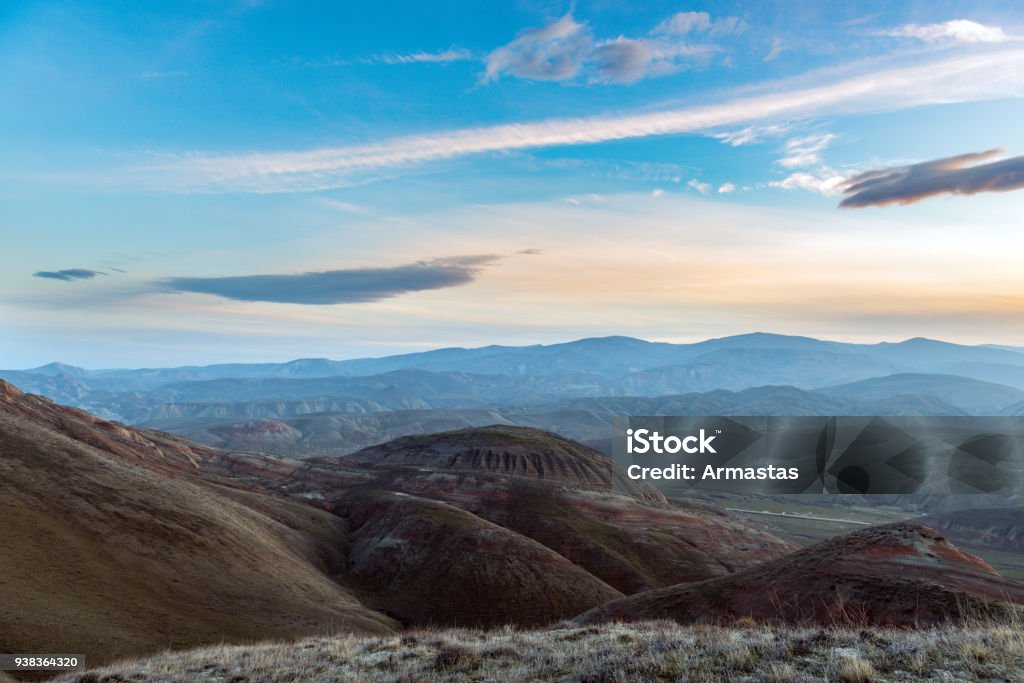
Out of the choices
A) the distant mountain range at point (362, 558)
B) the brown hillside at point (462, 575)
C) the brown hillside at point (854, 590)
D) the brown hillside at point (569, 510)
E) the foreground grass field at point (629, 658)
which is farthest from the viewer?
the brown hillside at point (569, 510)

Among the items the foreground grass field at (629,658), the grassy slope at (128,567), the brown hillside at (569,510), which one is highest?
the foreground grass field at (629,658)

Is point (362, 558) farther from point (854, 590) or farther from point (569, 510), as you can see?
point (854, 590)

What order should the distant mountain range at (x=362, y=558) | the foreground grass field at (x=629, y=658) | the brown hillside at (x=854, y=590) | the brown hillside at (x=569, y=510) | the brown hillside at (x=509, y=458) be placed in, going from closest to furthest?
the foreground grass field at (x=629, y=658) < the brown hillside at (x=854, y=590) < the distant mountain range at (x=362, y=558) < the brown hillside at (x=569, y=510) < the brown hillside at (x=509, y=458)

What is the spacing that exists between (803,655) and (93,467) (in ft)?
216

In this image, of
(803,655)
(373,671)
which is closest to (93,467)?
(373,671)

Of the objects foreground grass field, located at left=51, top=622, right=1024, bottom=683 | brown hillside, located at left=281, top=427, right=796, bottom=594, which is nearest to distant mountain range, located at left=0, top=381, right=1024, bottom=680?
brown hillside, located at left=281, top=427, right=796, bottom=594

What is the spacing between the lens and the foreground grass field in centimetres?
1113

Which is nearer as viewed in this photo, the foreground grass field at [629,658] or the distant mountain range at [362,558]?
the foreground grass field at [629,658]

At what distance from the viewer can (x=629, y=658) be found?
1301 cm

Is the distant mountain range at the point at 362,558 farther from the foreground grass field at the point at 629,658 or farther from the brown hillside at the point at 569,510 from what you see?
the foreground grass field at the point at 629,658

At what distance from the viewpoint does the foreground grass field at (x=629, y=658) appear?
11.1 metres

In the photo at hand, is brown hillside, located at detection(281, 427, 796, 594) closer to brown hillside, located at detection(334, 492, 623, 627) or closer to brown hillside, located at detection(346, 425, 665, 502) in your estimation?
brown hillside, located at detection(346, 425, 665, 502)

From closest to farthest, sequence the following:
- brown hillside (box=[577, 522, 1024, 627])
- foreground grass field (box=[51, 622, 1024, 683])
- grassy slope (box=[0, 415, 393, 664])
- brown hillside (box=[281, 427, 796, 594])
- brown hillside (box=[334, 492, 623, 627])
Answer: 1. foreground grass field (box=[51, 622, 1024, 683])
2. brown hillside (box=[577, 522, 1024, 627])
3. grassy slope (box=[0, 415, 393, 664])
4. brown hillside (box=[334, 492, 623, 627])
5. brown hillside (box=[281, 427, 796, 594])

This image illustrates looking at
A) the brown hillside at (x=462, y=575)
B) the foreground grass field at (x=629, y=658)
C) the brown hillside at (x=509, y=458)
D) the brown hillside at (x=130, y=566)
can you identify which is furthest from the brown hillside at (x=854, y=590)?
the brown hillside at (x=509, y=458)
